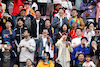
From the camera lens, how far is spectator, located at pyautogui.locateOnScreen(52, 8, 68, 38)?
15.3m

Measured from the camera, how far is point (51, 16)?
16.8 m

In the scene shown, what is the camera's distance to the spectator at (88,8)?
16.4m

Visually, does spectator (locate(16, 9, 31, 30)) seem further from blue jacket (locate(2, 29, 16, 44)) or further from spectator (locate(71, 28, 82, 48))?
spectator (locate(71, 28, 82, 48))

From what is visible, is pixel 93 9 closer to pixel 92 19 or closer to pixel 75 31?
pixel 92 19

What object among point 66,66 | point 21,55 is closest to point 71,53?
point 66,66

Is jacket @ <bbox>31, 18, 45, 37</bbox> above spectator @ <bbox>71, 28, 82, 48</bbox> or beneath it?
above

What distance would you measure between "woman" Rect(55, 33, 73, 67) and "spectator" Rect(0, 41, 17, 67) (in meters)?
1.62

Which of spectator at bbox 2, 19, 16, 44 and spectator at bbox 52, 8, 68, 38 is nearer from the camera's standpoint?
spectator at bbox 2, 19, 16, 44

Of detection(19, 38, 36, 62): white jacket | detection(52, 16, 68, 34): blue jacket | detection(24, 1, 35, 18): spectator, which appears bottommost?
detection(19, 38, 36, 62): white jacket

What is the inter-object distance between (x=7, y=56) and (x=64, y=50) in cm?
201

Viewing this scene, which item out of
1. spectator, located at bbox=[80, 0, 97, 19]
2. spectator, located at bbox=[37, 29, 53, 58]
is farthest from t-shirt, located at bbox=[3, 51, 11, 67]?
spectator, located at bbox=[80, 0, 97, 19]

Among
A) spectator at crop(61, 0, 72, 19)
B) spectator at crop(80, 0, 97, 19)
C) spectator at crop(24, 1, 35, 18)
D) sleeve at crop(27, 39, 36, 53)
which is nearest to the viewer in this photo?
sleeve at crop(27, 39, 36, 53)

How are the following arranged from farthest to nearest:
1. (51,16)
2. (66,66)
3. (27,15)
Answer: (51,16) < (27,15) < (66,66)

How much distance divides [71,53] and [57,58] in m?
0.53
